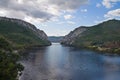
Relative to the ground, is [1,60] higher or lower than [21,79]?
higher

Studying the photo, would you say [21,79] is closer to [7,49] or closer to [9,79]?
[7,49]

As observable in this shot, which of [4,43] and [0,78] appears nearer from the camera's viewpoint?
[0,78]

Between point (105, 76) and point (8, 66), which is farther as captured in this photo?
point (105, 76)

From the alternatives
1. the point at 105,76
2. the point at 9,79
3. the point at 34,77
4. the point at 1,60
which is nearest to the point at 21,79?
the point at 34,77

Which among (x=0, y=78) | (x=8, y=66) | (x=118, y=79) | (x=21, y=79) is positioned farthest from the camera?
(x=118, y=79)

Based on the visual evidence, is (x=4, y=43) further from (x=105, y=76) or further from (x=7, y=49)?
(x=105, y=76)

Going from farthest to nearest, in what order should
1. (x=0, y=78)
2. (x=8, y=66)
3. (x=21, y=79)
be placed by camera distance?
(x=21, y=79) < (x=8, y=66) < (x=0, y=78)

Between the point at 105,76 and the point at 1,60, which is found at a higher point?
the point at 1,60

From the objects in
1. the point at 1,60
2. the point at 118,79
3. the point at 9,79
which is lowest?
the point at 118,79

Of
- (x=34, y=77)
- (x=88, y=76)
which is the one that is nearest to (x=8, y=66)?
(x=34, y=77)
